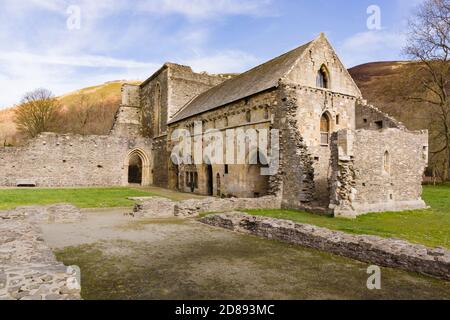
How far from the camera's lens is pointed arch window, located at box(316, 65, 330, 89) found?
1987 centimetres

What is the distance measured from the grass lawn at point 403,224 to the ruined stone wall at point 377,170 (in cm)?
72

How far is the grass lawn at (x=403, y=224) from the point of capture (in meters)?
9.59

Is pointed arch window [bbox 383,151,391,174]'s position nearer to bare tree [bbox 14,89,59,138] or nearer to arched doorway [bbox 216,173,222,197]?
arched doorway [bbox 216,173,222,197]

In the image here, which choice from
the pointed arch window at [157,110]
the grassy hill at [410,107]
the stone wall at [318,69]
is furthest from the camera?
the pointed arch window at [157,110]

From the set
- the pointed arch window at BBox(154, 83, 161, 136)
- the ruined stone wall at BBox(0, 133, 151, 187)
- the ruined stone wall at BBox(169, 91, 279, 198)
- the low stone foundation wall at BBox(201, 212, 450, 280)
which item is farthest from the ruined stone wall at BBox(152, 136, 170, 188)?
the low stone foundation wall at BBox(201, 212, 450, 280)

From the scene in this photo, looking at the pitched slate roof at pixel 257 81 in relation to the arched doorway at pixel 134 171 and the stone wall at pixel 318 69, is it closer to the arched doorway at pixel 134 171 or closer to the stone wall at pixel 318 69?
the stone wall at pixel 318 69

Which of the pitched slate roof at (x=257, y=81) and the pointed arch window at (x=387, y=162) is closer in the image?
the pointed arch window at (x=387, y=162)

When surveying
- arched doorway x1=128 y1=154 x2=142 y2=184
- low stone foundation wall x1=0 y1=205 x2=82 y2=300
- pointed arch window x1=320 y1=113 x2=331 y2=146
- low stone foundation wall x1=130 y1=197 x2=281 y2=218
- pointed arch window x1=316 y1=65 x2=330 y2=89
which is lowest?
low stone foundation wall x1=130 y1=197 x2=281 y2=218

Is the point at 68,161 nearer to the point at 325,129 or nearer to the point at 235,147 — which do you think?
the point at 235,147

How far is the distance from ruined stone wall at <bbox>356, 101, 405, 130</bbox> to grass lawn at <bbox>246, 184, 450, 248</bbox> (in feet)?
18.4

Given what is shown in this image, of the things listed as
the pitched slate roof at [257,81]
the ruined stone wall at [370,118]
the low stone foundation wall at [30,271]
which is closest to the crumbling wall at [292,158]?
the pitched slate roof at [257,81]

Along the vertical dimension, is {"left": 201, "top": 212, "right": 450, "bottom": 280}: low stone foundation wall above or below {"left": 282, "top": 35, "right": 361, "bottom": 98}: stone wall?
below

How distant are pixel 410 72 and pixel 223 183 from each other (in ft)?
77.7
